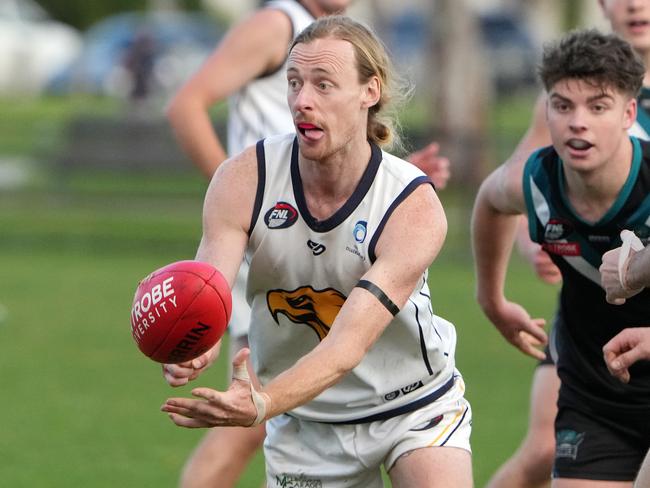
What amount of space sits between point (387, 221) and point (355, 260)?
0.16m

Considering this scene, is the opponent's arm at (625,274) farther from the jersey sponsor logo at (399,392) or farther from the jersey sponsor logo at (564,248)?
the jersey sponsor logo at (399,392)

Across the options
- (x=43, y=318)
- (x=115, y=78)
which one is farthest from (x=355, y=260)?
(x=115, y=78)

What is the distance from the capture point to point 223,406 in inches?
154

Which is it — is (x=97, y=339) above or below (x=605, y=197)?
below

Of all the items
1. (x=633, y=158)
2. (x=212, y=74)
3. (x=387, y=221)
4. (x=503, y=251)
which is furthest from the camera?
(x=212, y=74)

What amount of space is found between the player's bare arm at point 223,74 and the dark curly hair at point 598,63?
1373 millimetres

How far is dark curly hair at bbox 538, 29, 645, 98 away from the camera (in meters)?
4.98

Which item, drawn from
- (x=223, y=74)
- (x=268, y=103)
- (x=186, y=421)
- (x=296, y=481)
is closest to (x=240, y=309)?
(x=268, y=103)

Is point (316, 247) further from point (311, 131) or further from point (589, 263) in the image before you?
point (589, 263)

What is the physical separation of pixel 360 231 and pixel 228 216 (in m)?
0.42

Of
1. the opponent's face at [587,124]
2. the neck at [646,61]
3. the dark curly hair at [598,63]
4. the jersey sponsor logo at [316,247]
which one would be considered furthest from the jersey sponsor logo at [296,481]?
the neck at [646,61]

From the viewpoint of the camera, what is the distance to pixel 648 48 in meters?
5.68

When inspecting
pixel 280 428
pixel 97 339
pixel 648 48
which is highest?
pixel 648 48

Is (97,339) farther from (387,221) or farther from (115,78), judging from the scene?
(115,78)
